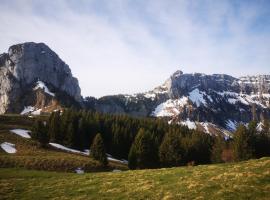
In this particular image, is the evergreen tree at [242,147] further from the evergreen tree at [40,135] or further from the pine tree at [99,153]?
the evergreen tree at [40,135]

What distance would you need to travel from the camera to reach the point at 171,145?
75938mm

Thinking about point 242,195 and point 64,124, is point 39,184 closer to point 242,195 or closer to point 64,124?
point 242,195

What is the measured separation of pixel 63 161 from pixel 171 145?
29.6 meters

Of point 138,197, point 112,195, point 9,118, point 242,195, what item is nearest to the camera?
point 242,195

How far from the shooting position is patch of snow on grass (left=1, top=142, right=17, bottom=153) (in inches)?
2528

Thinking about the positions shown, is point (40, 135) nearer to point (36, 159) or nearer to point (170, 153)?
point (36, 159)

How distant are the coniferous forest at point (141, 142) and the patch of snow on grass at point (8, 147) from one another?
7.16 meters

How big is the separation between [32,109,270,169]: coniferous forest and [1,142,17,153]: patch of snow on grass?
23.5 ft

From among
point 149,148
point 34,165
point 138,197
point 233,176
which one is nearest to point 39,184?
point 138,197

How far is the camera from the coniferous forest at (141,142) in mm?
72250

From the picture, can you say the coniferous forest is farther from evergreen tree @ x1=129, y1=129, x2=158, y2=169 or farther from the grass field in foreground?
the grass field in foreground

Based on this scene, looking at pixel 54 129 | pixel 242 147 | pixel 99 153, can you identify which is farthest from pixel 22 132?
pixel 242 147

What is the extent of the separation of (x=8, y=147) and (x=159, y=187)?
51235 mm

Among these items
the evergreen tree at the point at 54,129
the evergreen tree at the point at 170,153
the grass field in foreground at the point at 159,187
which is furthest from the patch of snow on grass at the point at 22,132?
the grass field in foreground at the point at 159,187
